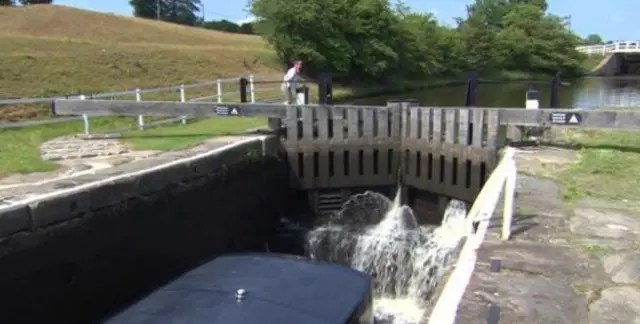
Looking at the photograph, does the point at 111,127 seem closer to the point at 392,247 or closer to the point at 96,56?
the point at 392,247

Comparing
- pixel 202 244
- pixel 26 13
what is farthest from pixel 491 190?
pixel 26 13

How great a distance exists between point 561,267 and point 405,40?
42.5m

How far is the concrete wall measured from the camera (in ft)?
21.8

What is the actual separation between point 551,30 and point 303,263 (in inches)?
2696

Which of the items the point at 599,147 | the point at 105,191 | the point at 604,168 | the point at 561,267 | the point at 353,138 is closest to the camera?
the point at 561,267

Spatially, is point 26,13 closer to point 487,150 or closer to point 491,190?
point 487,150

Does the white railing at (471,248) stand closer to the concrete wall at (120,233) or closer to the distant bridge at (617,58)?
the concrete wall at (120,233)

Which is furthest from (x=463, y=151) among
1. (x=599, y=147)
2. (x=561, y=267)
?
(x=561, y=267)

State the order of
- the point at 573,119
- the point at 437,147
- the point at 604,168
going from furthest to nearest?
the point at 437,147 → the point at 573,119 → the point at 604,168

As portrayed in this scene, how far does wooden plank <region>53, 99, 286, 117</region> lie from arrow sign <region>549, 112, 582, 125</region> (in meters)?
5.30

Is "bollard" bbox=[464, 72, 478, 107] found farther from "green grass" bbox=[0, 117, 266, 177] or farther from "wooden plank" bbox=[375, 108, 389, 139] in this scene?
"green grass" bbox=[0, 117, 266, 177]

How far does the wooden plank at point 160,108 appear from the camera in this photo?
1273 cm

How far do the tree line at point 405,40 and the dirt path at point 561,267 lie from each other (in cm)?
2814

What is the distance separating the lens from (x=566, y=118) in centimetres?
1104
